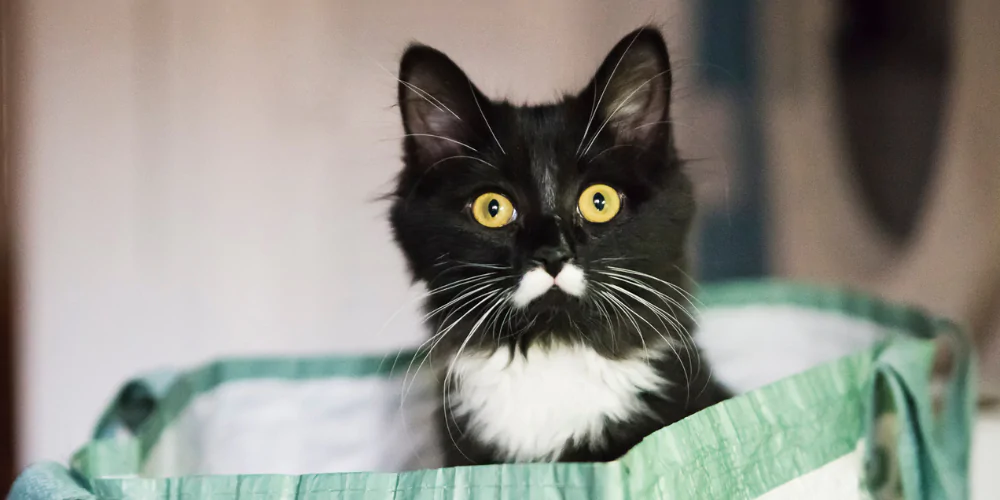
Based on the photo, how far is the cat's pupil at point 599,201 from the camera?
71cm

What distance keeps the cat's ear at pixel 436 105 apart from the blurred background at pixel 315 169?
23 centimetres

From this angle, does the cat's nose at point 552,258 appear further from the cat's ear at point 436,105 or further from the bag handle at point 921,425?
the bag handle at point 921,425

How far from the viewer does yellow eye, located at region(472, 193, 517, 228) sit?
2.32 feet

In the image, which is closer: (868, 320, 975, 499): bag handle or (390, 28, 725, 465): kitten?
(390, 28, 725, 465): kitten

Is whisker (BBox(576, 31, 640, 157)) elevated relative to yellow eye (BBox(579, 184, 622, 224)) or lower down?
elevated

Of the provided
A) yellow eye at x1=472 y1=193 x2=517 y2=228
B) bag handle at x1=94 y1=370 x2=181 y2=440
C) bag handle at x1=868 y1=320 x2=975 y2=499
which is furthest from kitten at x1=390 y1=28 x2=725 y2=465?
bag handle at x1=94 y1=370 x2=181 y2=440

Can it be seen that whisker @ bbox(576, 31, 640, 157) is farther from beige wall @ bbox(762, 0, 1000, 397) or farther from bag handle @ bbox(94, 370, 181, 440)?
bag handle @ bbox(94, 370, 181, 440)

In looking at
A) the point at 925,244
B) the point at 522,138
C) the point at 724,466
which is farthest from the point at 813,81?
the point at 724,466

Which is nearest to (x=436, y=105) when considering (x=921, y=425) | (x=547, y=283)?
(x=547, y=283)

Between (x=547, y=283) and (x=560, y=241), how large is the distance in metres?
0.04

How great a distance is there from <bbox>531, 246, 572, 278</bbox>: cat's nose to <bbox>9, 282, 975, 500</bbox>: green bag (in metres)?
0.18

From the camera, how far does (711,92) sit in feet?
3.36

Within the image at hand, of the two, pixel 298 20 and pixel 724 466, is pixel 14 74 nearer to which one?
pixel 298 20

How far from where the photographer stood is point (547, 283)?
0.64 m
